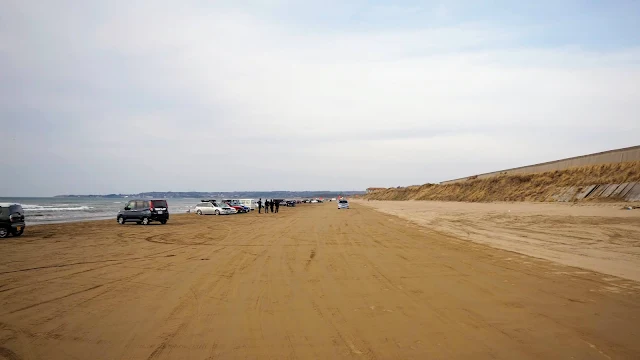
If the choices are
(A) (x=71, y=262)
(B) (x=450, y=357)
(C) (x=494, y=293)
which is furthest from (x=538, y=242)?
(A) (x=71, y=262)

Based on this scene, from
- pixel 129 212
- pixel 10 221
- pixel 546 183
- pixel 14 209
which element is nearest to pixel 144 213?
pixel 129 212

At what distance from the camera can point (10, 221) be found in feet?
71.7

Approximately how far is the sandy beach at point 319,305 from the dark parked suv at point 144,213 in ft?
55.6

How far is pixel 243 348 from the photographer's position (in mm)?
5688

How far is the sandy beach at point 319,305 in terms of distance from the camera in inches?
225

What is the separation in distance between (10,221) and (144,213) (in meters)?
10.8

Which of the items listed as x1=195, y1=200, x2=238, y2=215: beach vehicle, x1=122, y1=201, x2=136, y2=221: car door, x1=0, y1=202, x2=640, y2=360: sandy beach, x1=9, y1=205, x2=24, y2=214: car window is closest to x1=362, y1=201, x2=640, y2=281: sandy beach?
x1=0, y1=202, x2=640, y2=360: sandy beach

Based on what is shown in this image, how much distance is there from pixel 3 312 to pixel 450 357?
24.3 ft

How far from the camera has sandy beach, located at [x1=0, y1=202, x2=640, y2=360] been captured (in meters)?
5.72

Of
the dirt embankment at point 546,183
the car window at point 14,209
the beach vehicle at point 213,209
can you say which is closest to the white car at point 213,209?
the beach vehicle at point 213,209

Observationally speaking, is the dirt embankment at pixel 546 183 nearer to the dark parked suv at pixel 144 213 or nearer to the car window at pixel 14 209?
the dark parked suv at pixel 144 213

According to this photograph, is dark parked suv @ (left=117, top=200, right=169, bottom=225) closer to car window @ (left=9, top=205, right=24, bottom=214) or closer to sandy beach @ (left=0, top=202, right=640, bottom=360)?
car window @ (left=9, top=205, right=24, bottom=214)

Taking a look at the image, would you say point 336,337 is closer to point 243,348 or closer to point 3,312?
point 243,348

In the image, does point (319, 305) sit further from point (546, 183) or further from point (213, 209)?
point (546, 183)
